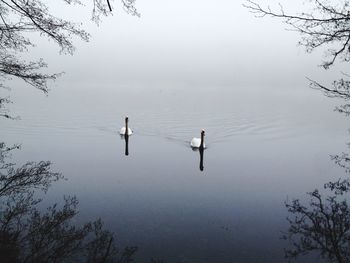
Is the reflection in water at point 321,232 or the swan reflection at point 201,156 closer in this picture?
the reflection in water at point 321,232

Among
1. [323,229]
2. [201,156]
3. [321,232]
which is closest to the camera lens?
[321,232]

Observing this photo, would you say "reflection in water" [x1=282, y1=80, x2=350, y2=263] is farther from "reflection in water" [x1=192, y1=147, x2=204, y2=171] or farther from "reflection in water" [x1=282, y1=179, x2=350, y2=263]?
"reflection in water" [x1=192, y1=147, x2=204, y2=171]

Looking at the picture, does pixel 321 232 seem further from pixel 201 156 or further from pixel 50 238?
pixel 201 156

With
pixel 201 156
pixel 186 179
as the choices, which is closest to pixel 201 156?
pixel 201 156

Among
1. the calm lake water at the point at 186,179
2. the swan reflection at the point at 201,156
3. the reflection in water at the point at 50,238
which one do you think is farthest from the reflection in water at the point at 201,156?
the reflection in water at the point at 50,238

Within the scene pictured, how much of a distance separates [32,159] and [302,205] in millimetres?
20051

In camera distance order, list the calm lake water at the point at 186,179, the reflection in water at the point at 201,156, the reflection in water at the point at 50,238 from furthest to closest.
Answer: the reflection in water at the point at 201,156
the calm lake water at the point at 186,179
the reflection in water at the point at 50,238

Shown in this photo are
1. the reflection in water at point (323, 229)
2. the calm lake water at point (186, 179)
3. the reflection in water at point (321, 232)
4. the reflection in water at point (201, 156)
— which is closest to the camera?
the reflection in water at point (323, 229)

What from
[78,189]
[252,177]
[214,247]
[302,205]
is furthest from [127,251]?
[252,177]

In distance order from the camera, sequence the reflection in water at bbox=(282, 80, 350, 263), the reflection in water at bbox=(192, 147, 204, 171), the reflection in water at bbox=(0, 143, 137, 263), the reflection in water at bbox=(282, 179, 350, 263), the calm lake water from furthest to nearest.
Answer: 1. the reflection in water at bbox=(192, 147, 204, 171)
2. the calm lake water
3. the reflection in water at bbox=(282, 179, 350, 263)
4. the reflection in water at bbox=(282, 80, 350, 263)
5. the reflection in water at bbox=(0, 143, 137, 263)

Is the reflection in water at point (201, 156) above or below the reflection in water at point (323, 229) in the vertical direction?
above

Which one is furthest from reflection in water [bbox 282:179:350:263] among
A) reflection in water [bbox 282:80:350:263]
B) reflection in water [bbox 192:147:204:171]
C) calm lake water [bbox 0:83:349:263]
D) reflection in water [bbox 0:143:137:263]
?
reflection in water [bbox 192:147:204:171]

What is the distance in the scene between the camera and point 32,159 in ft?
76.0

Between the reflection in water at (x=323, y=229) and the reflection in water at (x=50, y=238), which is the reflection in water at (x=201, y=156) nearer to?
the reflection in water at (x=323, y=229)
